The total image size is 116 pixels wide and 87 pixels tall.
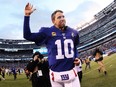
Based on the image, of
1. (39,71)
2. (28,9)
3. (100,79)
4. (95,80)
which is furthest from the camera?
(100,79)

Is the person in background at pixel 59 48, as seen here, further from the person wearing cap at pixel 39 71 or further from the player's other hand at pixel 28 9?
the person wearing cap at pixel 39 71

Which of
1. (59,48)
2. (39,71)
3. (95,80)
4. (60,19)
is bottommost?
(95,80)

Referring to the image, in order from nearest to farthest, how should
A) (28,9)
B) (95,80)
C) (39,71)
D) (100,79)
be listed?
1. (28,9)
2. (39,71)
3. (95,80)
4. (100,79)

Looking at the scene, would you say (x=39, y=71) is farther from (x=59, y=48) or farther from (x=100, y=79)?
(x=100, y=79)

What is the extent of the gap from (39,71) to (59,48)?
4977mm

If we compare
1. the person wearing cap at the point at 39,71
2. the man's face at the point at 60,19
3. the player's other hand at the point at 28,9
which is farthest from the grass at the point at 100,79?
the player's other hand at the point at 28,9

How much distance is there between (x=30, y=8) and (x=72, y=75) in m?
1.51

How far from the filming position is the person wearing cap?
10.5 meters

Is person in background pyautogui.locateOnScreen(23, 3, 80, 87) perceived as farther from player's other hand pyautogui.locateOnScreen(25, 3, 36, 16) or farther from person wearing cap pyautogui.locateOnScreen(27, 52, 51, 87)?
person wearing cap pyautogui.locateOnScreen(27, 52, 51, 87)

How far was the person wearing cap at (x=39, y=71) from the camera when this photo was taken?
34.4 ft

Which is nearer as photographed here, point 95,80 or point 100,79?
point 95,80

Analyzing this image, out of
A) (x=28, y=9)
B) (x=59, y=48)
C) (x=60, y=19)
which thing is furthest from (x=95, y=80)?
(x=28, y=9)

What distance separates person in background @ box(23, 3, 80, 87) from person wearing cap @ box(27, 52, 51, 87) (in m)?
4.52

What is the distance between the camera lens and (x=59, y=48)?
5.84 meters
